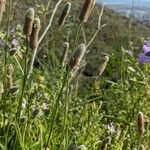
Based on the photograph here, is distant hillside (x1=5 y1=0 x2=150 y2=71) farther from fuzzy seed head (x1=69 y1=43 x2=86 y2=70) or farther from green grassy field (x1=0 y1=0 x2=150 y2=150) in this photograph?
fuzzy seed head (x1=69 y1=43 x2=86 y2=70)

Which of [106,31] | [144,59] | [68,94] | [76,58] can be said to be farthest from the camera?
[106,31]

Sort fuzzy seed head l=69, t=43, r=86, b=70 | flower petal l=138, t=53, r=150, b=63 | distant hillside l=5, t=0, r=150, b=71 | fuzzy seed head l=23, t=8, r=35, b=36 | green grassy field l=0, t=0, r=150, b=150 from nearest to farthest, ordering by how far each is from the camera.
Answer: fuzzy seed head l=69, t=43, r=86, b=70 → fuzzy seed head l=23, t=8, r=35, b=36 → green grassy field l=0, t=0, r=150, b=150 → flower petal l=138, t=53, r=150, b=63 → distant hillside l=5, t=0, r=150, b=71

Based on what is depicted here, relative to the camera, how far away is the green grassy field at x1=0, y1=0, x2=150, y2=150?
1.88m

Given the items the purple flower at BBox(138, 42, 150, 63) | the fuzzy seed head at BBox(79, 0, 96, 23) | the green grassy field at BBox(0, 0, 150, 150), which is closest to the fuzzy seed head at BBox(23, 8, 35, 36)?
the green grassy field at BBox(0, 0, 150, 150)

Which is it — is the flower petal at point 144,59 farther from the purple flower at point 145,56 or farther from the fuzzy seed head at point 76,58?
the fuzzy seed head at point 76,58

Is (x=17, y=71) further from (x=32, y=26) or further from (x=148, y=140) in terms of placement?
(x=32, y=26)

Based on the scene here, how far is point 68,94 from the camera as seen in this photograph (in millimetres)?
2777

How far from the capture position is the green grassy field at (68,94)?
74.2 inches

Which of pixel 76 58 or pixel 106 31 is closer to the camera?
pixel 76 58

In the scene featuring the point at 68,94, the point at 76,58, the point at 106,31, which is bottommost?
the point at 106,31

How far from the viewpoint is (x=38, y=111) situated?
2145mm

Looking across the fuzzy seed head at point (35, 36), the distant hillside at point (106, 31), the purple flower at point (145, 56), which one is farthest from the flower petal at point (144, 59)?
the distant hillside at point (106, 31)

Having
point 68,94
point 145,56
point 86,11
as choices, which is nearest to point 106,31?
point 68,94

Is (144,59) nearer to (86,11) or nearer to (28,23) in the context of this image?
(86,11)
